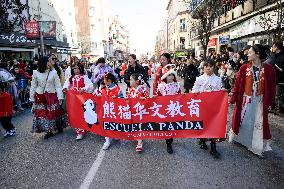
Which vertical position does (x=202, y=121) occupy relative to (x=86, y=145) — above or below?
above

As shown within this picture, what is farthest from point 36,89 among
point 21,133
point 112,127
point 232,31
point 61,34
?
point 61,34

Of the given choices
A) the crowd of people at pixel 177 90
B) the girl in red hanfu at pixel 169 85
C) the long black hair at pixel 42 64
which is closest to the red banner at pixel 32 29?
the crowd of people at pixel 177 90

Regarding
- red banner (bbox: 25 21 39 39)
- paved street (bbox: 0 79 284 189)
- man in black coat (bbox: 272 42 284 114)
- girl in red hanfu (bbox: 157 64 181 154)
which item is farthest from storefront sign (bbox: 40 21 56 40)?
girl in red hanfu (bbox: 157 64 181 154)

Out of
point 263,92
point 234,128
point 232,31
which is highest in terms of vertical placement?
point 232,31

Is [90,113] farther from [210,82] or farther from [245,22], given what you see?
[245,22]

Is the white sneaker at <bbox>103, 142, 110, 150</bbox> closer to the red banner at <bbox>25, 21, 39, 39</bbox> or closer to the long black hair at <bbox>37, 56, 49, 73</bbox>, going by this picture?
the long black hair at <bbox>37, 56, 49, 73</bbox>

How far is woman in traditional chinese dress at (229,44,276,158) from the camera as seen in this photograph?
17.1ft

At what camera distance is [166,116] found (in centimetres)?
560

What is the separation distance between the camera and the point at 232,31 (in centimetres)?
2531

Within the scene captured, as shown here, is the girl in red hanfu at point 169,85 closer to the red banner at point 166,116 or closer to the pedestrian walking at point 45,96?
the red banner at point 166,116

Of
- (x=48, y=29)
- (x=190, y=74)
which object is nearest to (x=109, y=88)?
(x=190, y=74)

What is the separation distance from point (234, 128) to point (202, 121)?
704 mm

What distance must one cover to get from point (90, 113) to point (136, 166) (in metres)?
1.87

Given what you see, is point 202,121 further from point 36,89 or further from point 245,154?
point 36,89
